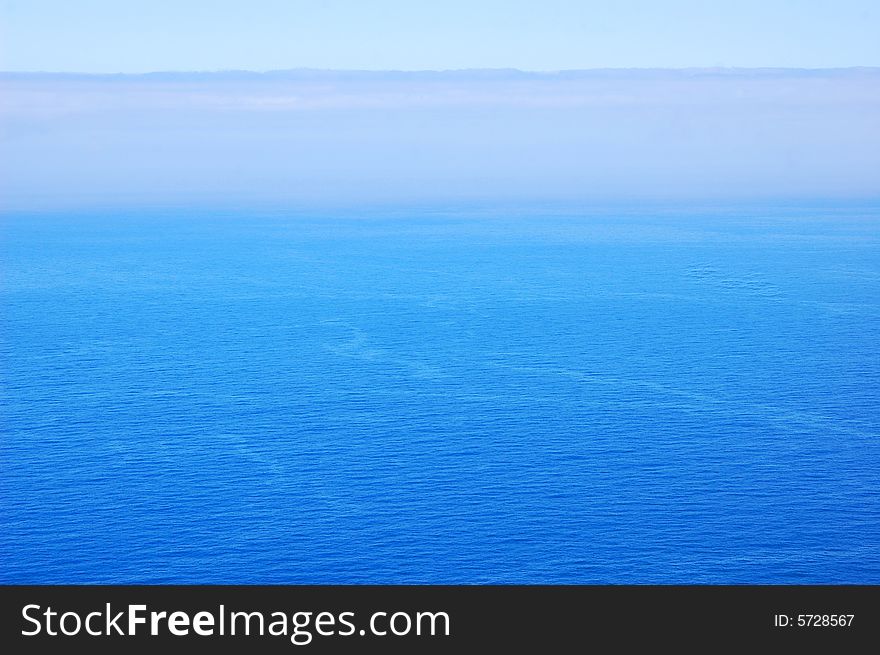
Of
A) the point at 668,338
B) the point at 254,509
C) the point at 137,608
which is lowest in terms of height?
the point at 137,608

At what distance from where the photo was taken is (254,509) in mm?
41812

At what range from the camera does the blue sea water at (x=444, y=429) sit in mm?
37688

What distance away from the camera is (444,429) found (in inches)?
2037

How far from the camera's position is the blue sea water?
3769 cm

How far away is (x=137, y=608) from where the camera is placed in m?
11.9

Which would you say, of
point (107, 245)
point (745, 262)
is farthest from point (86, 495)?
point (107, 245)

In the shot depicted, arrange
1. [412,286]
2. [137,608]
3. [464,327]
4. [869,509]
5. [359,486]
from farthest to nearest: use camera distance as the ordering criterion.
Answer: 1. [412,286]
2. [464,327]
3. [359,486]
4. [869,509]
5. [137,608]

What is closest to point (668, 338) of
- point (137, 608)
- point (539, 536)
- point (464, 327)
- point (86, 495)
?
point (464, 327)

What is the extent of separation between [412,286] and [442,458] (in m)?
61.5

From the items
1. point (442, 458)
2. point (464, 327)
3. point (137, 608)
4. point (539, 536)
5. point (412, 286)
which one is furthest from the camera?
point (412, 286)

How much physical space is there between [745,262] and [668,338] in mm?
50074

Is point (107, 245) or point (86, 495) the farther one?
point (107, 245)

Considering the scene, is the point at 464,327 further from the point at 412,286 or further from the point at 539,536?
the point at 539,536

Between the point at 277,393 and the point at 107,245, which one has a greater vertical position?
the point at 107,245
